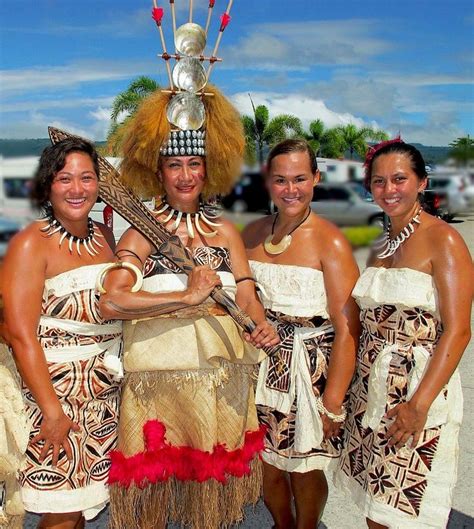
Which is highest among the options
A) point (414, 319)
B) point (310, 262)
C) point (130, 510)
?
point (310, 262)

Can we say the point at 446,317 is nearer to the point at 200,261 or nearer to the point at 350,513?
the point at 200,261

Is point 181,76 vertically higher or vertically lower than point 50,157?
higher

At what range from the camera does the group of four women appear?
80.3 inches

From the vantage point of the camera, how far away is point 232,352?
2.26m

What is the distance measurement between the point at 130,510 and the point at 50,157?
4.19 ft

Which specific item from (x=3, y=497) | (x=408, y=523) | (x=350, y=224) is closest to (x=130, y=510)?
(x=3, y=497)

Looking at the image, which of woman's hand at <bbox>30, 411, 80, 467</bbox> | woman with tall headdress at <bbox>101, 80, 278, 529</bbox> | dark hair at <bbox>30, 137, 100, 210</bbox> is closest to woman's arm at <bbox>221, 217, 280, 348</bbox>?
woman with tall headdress at <bbox>101, 80, 278, 529</bbox>

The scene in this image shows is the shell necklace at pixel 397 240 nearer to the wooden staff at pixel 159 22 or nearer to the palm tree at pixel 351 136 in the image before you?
the wooden staff at pixel 159 22

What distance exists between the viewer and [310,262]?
2.31 meters

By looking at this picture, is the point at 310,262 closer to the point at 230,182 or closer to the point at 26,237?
the point at 230,182

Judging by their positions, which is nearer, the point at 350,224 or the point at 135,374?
the point at 135,374

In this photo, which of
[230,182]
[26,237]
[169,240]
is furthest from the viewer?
[230,182]

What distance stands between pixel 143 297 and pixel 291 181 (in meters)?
0.71

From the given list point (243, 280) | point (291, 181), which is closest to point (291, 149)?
point (291, 181)
